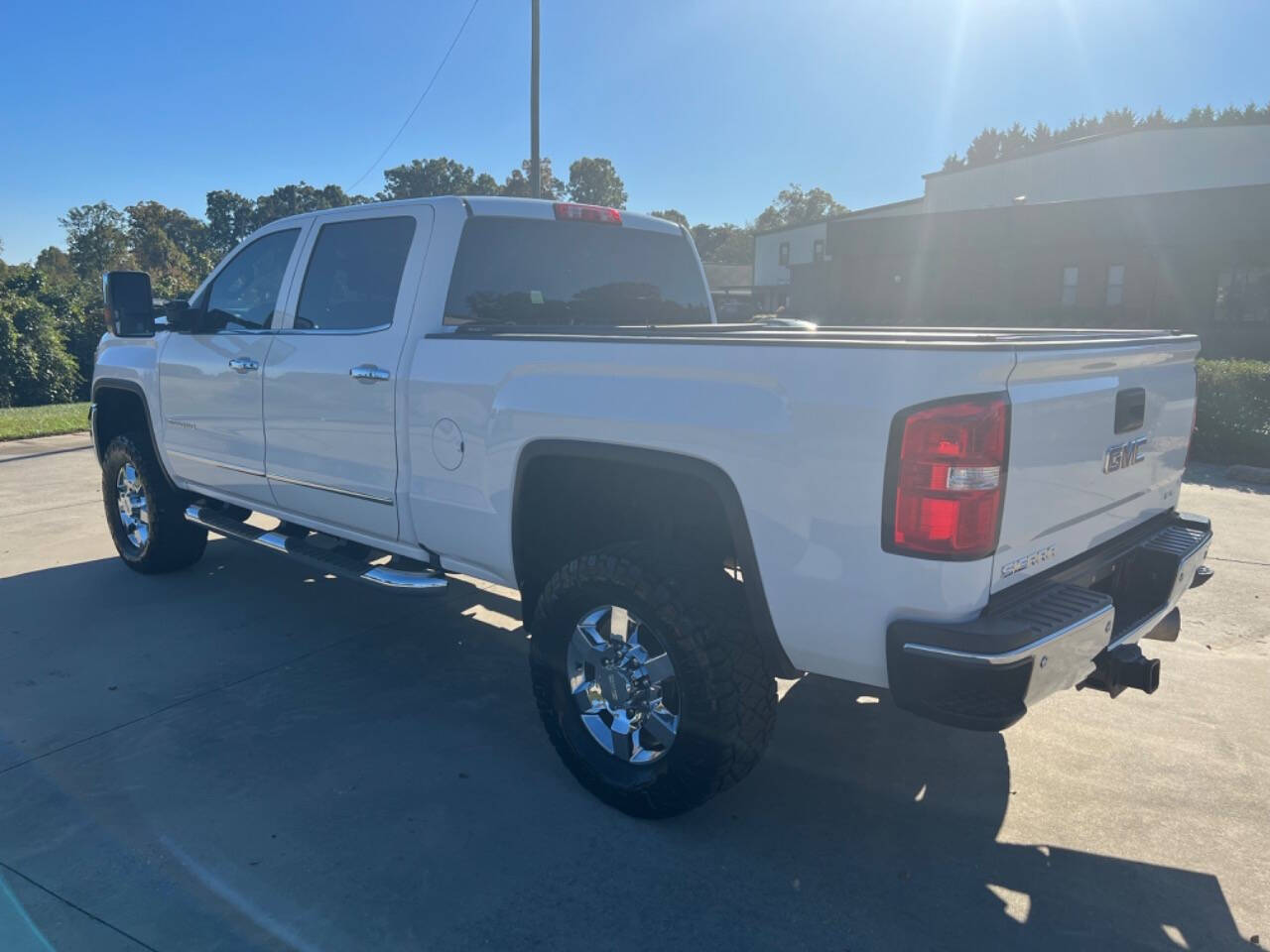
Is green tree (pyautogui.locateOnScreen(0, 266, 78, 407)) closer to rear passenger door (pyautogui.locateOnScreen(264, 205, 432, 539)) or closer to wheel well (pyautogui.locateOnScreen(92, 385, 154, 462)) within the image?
wheel well (pyautogui.locateOnScreen(92, 385, 154, 462))

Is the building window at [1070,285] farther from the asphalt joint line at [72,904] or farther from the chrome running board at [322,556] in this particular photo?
the asphalt joint line at [72,904]

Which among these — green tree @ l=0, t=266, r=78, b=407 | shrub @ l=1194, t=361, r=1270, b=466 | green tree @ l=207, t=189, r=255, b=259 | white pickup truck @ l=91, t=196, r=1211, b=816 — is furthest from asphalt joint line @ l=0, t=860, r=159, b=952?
green tree @ l=207, t=189, r=255, b=259

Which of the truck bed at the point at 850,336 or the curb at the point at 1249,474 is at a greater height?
the truck bed at the point at 850,336

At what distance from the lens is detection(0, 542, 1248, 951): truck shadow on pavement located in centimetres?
276

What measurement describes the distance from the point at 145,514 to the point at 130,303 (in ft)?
4.80

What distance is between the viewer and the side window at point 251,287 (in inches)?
194

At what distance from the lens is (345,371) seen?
4211 millimetres

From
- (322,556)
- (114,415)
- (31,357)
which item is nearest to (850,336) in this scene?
(322,556)

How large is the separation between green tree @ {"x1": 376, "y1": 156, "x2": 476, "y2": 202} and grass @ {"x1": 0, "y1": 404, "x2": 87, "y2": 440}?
5866 centimetres

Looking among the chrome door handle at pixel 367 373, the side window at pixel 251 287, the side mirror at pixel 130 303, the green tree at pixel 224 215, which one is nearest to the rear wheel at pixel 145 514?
the side mirror at pixel 130 303

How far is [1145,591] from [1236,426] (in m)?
Result: 8.10

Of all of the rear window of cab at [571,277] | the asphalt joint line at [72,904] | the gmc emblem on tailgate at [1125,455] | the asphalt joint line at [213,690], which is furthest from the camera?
the rear window of cab at [571,277]

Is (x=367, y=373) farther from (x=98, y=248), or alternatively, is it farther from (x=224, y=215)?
(x=224, y=215)

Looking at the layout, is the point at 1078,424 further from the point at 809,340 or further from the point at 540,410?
the point at 540,410
